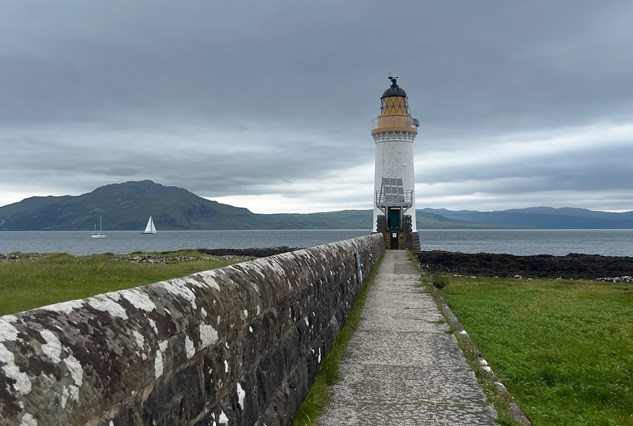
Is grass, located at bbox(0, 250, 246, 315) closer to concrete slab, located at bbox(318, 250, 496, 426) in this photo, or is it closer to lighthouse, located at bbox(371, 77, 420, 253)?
concrete slab, located at bbox(318, 250, 496, 426)

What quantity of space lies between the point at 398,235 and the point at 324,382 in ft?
130

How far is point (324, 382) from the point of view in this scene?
639 cm

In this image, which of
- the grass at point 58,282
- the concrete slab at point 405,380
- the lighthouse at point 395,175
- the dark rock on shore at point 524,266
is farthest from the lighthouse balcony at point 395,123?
the concrete slab at point 405,380

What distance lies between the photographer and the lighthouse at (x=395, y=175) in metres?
45.6

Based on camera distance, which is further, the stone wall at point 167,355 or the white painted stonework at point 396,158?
the white painted stonework at point 396,158

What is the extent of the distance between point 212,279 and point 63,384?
69.7 inches

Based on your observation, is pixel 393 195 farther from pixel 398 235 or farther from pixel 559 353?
pixel 559 353

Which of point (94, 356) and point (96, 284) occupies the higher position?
point (94, 356)

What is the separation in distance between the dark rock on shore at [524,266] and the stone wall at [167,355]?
3455 cm

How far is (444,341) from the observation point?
8.62 meters

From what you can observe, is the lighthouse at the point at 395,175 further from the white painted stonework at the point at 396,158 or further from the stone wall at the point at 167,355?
the stone wall at the point at 167,355

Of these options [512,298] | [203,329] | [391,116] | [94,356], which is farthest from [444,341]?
[391,116]

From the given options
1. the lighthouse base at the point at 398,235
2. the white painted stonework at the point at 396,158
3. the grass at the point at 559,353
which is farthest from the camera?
the white painted stonework at the point at 396,158

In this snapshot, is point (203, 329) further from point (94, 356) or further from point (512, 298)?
point (512, 298)
